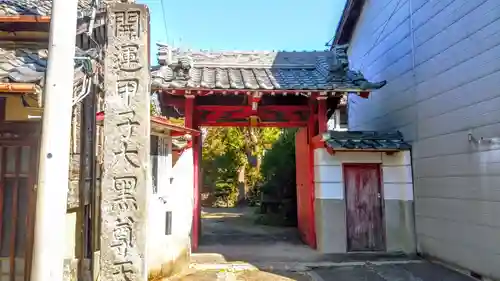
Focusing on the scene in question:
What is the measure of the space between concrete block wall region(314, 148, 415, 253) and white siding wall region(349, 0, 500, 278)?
235 millimetres

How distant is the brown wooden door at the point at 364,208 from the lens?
8.85 metres

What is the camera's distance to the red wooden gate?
376 inches

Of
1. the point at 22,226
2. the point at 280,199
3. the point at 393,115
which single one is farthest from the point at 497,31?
the point at 280,199

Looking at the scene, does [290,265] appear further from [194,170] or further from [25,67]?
[25,67]

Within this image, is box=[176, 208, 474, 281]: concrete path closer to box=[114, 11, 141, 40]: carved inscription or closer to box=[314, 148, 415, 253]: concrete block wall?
box=[314, 148, 415, 253]: concrete block wall

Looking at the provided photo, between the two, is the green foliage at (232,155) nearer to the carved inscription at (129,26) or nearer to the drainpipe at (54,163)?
the carved inscription at (129,26)

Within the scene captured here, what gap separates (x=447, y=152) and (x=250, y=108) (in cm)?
450

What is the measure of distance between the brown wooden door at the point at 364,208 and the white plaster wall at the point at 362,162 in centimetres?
20

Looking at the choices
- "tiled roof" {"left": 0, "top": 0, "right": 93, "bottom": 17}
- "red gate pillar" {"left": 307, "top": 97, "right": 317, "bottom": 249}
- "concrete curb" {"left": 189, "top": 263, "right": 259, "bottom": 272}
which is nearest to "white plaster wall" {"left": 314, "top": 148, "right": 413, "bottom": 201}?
"red gate pillar" {"left": 307, "top": 97, "right": 317, "bottom": 249}

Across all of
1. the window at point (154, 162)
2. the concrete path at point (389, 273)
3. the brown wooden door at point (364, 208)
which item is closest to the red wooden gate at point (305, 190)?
the brown wooden door at point (364, 208)

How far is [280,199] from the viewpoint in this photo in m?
14.1

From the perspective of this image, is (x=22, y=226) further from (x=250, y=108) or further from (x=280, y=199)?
(x=280, y=199)

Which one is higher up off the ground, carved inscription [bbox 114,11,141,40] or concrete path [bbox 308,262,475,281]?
carved inscription [bbox 114,11,141,40]

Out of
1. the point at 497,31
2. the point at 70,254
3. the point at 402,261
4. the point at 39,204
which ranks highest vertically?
the point at 497,31
